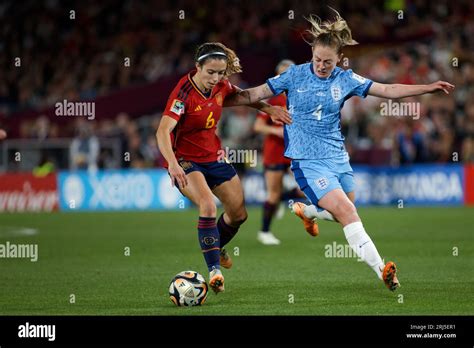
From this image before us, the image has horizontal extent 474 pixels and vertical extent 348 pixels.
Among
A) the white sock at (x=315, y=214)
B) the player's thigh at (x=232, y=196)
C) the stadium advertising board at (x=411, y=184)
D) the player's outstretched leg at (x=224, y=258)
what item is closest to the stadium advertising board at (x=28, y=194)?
the stadium advertising board at (x=411, y=184)

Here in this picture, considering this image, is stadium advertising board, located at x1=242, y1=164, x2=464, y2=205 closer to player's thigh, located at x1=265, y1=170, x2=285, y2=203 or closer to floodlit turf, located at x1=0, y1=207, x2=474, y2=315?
floodlit turf, located at x1=0, y1=207, x2=474, y2=315

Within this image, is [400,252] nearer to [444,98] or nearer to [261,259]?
[261,259]

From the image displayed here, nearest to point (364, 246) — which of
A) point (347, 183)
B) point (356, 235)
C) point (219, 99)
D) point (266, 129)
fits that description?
point (356, 235)

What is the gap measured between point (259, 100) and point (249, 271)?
243 cm

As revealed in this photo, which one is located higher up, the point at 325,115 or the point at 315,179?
the point at 325,115

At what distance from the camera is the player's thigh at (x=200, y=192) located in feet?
32.3

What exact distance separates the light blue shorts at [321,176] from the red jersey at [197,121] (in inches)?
36.6

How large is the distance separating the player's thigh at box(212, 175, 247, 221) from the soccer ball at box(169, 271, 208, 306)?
145 cm

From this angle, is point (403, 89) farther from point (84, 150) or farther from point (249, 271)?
point (84, 150)

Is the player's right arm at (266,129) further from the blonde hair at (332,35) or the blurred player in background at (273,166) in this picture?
the blonde hair at (332,35)

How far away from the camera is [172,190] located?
2400cm

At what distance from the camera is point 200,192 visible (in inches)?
391

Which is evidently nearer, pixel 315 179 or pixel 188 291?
pixel 188 291

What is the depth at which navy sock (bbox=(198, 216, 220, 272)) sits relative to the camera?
976cm
